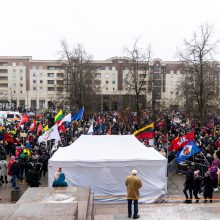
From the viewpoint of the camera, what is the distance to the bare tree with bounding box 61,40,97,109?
138 feet

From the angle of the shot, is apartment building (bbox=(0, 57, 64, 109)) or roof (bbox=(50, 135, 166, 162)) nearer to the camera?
roof (bbox=(50, 135, 166, 162))

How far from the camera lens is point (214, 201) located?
40.0ft

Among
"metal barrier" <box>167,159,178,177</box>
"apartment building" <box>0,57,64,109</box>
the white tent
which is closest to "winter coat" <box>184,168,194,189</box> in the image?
the white tent

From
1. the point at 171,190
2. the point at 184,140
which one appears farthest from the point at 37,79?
the point at 171,190

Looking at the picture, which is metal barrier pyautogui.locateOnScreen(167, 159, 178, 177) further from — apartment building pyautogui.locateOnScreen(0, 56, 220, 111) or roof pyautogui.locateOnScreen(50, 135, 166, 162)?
apartment building pyautogui.locateOnScreen(0, 56, 220, 111)

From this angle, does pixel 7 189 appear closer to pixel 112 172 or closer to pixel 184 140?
pixel 112 172

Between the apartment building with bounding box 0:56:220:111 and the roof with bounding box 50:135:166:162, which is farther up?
the apartment building with bounding box 0:56:220:111

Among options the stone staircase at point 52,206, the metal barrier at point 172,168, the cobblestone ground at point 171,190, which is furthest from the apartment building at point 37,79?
the stone staircase at point 52,206

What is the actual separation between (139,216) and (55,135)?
27.8ft

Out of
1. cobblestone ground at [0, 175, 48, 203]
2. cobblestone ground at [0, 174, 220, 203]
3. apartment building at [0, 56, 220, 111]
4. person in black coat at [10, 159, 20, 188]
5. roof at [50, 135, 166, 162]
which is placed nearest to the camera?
roof at [50, 135, 166, 162]

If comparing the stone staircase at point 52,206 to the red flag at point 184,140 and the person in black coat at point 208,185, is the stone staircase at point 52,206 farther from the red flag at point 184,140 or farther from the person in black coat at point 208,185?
the red flag at point 184,140

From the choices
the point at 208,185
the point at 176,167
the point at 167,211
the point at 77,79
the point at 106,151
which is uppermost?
the point at 77,79

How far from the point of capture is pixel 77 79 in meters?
43.3

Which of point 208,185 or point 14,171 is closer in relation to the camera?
point 208,185
